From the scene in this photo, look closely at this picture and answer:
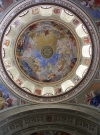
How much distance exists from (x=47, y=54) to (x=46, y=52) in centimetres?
18

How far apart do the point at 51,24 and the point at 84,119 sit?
7037 millimetres

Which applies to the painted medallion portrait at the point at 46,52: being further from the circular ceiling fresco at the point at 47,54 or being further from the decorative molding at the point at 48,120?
the decorative molding at the point at 48,120

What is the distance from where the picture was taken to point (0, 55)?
16.1m

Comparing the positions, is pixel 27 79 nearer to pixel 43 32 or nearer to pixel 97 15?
pixel 43 32

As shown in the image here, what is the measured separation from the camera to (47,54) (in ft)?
64.8

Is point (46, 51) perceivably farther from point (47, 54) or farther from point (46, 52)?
point (47, 54)

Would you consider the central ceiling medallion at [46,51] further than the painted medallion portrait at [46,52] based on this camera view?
Yes

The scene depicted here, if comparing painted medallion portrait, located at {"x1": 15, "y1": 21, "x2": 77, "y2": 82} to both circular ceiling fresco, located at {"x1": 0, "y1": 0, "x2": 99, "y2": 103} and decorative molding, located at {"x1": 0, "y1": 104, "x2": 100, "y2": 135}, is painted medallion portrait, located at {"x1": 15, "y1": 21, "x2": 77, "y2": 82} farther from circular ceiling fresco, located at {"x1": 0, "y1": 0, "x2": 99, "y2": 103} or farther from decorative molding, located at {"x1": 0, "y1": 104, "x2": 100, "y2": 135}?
decorative molding, located at {"x1": 0, "y1": 104, "x2": 100, "y2": 135}

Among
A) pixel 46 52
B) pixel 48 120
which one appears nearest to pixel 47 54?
pixel 46 52

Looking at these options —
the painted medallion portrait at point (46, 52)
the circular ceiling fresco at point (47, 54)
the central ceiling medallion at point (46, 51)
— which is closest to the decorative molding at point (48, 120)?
the circular ceiling fresco at point (47, 54)

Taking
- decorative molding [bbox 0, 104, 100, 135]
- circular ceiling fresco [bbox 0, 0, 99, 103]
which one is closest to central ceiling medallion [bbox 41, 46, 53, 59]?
circular ceiling fresco [bbox 0, 0, 99, 103]

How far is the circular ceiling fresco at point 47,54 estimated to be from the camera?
1644 cm

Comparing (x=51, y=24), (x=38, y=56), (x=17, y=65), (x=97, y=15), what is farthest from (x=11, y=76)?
(x=97, y=15)

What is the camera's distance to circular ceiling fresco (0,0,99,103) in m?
16.4
